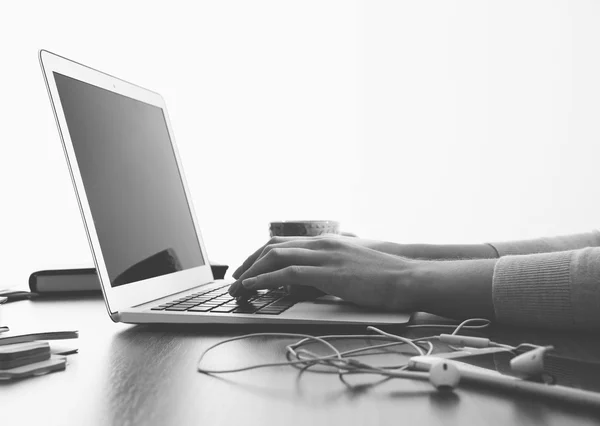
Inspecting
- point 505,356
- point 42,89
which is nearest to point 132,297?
point 505,356

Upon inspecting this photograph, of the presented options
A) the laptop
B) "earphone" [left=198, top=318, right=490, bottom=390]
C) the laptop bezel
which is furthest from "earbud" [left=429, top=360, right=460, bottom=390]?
the laptop bezel

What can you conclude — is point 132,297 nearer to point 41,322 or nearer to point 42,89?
point 41,322

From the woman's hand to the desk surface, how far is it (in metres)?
0.18

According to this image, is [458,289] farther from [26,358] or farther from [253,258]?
[26,358]

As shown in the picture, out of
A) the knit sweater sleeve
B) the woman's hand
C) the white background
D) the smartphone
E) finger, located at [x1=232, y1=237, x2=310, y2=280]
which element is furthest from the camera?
the white background

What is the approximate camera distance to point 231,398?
16.2 inches

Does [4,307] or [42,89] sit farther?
[42,89]

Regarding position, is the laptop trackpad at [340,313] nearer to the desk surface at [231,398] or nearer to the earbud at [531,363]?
the desk surface at [231,398]

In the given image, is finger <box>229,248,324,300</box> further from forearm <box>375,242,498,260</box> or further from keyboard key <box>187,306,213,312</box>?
forearm <box>375,242,498,260</box>

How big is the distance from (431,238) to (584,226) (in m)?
0.57

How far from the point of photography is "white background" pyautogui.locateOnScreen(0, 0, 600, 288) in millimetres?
2125

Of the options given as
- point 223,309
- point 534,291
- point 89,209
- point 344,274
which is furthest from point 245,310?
point 534,291

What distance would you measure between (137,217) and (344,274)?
39cm

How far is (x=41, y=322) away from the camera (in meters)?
0.82
